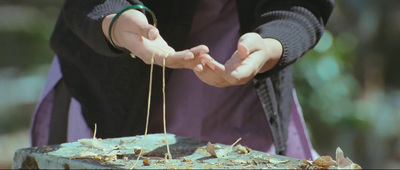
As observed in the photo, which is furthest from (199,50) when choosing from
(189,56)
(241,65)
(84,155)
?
(84,155)

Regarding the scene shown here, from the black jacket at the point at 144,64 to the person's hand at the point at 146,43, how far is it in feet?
0.59

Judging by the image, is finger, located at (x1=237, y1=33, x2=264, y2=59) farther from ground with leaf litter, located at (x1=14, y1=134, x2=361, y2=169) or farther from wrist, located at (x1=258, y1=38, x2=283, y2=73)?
ground with leaf litter, located at (x1=14, y1=134, x2=361, y2=169)

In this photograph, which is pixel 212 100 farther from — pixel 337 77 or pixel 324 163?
pixel 337 77

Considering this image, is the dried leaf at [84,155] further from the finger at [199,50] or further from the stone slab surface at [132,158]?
the finger at [199,50]

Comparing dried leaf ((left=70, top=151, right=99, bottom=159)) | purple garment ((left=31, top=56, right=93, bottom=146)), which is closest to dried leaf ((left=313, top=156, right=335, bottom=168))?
dried leaf ((left=70, top=151, right=99, bottom=159))

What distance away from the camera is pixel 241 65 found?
142 cm

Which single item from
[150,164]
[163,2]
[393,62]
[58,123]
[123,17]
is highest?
[393,62]

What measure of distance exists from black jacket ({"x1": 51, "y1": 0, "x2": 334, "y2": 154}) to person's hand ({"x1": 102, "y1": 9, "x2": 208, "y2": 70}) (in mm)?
181

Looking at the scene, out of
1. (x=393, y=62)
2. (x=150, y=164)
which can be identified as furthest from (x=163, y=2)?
(x=393, y=62)

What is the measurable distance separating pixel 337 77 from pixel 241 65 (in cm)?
216

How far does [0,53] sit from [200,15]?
3.10 meters

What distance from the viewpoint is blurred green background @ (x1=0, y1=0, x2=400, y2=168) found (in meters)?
3.44

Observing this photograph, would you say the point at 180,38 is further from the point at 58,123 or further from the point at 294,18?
the point at 58,123

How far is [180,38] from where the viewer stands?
1.77 meters
